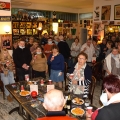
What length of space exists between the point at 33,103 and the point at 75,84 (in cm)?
108

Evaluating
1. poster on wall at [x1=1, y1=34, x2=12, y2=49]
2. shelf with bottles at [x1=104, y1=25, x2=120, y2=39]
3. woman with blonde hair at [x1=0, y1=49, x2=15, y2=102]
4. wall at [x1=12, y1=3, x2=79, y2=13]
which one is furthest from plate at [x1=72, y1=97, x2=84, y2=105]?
wall at [x1=12, y1=3, x2=79, y2=13]

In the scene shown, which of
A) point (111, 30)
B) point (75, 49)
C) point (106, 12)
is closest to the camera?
point (75, 49)

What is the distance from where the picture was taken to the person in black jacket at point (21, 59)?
5.05 meters

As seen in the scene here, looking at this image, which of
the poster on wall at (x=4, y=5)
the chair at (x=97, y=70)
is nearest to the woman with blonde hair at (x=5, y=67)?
the poster on wall at (x=4, y=5)

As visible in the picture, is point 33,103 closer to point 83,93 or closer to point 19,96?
point 19,96

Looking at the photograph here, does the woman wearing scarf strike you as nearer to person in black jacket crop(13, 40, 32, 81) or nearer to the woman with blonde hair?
person in black jacket crop(13, 40, 32, 81)

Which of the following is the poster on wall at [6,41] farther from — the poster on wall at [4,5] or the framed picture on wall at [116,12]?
the framed picture on wall at [116,12]

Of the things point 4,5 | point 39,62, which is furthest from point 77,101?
point 4,5

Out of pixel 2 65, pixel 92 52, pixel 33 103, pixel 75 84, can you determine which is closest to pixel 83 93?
pixel 75 84

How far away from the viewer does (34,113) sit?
8.69 ft

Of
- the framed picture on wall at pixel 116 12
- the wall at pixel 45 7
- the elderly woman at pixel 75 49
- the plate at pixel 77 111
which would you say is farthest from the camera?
the wall at pixel 45 7

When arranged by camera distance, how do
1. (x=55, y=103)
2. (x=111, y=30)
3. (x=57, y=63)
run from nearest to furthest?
1. (x=55, y=103)
2. (x=57, y=63)
3. (x=111, y=30)

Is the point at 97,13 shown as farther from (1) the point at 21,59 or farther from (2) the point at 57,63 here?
(1) the point at 21,59

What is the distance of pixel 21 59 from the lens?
514cm
